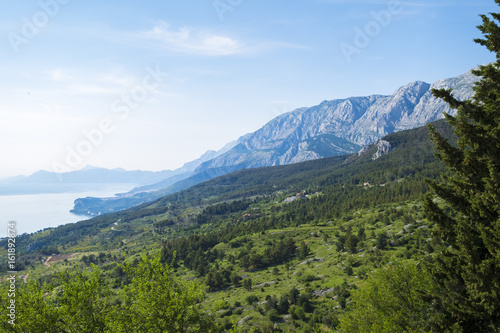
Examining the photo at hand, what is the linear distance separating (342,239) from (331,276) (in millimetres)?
26656

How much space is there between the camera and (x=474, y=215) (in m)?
19.6

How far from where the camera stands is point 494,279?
57.5ft

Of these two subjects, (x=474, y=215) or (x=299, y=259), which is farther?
(x=299, y=259)

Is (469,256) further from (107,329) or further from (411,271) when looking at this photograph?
(107,329)

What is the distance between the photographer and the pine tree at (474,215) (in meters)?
17.8

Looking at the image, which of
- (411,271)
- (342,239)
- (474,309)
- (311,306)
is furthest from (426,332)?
(342,239)

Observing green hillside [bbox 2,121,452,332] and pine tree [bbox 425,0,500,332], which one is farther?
green hillside [bbox 2,121,452,332]

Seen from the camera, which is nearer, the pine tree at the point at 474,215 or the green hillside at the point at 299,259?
the pine tree at the point at 474,215

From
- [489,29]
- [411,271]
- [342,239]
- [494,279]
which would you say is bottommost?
[342,239]

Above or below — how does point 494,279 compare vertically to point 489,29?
below

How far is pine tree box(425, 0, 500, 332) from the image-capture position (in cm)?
1781

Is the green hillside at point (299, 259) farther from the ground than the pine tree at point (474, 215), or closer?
closer

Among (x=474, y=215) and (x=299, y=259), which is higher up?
(x=474, y=215)

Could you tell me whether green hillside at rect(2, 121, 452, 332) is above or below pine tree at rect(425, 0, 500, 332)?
below
